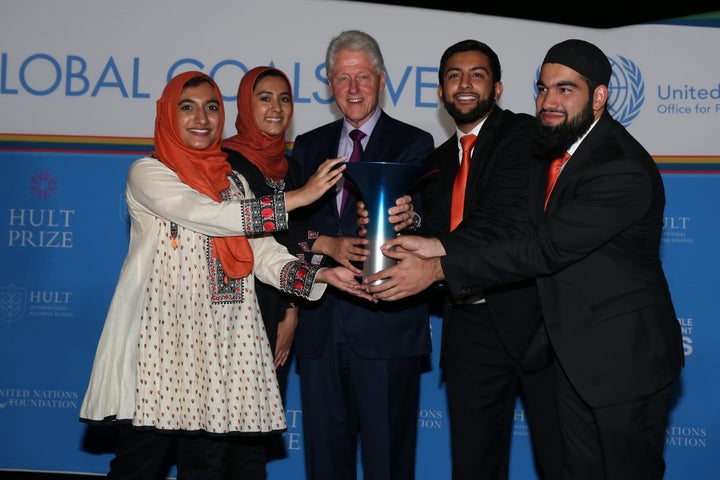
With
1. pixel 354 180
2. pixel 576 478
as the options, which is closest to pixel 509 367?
pixel 576 478

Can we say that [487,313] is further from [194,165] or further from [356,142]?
[194,165]

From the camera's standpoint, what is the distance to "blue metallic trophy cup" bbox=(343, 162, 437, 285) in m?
2.74

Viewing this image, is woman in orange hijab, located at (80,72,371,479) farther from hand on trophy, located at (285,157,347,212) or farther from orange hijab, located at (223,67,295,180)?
orange hijab, located at (223,67,295,180)

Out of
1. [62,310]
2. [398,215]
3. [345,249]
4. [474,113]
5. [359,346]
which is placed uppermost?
[474,113]

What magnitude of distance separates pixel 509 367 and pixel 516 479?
4.65 feet

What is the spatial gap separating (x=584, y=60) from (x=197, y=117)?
1.39 meters

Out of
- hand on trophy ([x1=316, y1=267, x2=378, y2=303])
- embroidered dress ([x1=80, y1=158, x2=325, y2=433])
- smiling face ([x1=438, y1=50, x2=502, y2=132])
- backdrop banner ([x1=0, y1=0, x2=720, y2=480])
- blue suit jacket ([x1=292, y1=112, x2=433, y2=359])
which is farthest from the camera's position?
backdrop banner ([x1=0, y1=0, x2=720, y2=480])

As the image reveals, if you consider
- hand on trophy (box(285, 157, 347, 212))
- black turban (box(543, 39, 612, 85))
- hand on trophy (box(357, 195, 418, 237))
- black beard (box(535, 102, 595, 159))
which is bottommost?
hand on trophy (box(357, 195, 418, 237))

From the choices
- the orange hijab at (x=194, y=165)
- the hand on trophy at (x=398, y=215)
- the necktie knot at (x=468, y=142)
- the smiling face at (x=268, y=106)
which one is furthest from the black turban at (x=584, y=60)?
the orange hijab at (x=194, y=165)

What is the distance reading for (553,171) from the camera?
2.88m

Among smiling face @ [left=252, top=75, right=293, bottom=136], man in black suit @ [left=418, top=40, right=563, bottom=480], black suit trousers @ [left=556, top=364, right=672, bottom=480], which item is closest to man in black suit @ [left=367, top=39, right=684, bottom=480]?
black suit trousers @ [left=556, top=364, right=672, bottom=480]

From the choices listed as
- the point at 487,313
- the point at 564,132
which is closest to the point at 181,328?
the point at 487,313

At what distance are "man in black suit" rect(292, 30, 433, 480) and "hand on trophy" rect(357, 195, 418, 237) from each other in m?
0.22

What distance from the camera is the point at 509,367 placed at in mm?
3141
